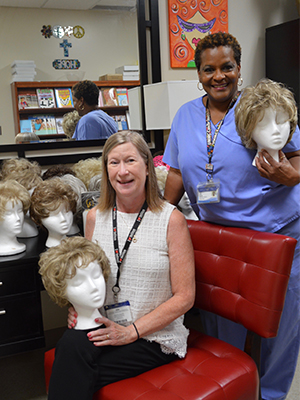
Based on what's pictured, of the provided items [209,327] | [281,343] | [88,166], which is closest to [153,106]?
[88,166]

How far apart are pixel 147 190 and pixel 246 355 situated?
2.43 feet

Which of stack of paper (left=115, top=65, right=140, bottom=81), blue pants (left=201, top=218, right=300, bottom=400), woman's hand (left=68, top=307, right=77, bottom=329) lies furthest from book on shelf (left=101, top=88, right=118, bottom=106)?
woman's hand (left=68, top=307, right=77, bottom=329)

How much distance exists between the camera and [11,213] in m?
1.83

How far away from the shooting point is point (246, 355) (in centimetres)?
156

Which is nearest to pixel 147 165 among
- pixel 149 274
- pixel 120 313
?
pixel 149 274

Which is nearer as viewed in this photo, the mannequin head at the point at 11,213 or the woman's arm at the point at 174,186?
the mannequin head at the point at 11,213

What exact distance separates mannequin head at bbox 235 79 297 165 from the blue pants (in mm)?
410

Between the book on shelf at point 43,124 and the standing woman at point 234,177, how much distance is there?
1.07 meters

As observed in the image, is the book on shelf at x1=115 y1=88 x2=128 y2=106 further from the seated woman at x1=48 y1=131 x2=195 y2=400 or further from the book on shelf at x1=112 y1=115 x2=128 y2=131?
the seated woman at x1=48 y1=131 x2=195 y2=400

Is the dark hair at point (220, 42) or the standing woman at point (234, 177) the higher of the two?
the dark hair at point (220, 42)

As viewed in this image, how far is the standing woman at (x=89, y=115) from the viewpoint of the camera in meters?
2.71

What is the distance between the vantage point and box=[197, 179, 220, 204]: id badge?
1.74 meters

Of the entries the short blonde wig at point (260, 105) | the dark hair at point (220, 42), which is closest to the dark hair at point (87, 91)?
the dark hair at point (220, 42)

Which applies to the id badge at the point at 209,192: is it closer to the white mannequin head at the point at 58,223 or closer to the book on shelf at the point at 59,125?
the white mannequin head at the point at 58,223
